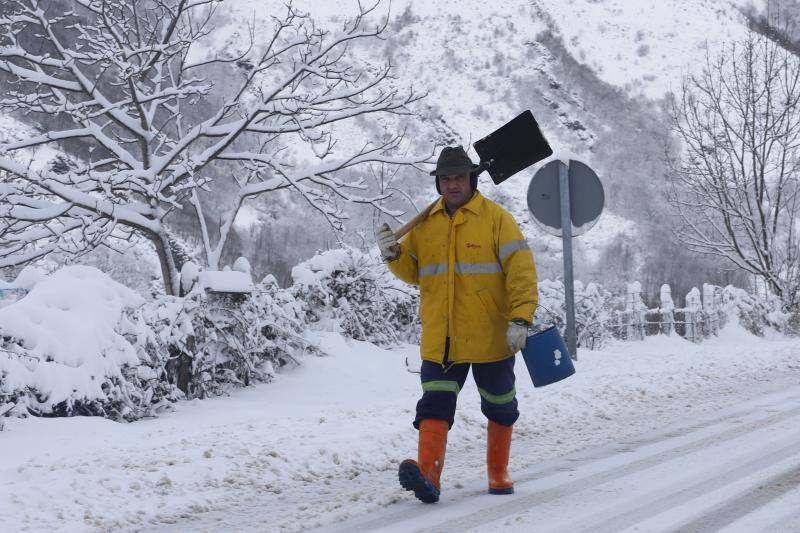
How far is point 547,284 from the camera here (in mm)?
17609

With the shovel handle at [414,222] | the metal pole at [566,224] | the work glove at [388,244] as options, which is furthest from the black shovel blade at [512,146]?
the metal pole at [566,224]

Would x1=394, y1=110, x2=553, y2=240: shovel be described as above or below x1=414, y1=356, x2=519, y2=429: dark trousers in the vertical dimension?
above

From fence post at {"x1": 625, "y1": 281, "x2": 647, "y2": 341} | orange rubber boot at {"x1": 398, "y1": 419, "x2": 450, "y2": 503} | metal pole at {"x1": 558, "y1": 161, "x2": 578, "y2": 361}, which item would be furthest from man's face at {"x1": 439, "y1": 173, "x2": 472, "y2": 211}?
fence post at {"x1": 625, "y1": 281, "x2": 647, "y2": 341}

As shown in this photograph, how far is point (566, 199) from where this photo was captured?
Answer: 978 centimetres

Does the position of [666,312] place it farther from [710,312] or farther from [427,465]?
[427,465]

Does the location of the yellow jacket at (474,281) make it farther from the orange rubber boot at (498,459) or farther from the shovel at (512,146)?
the shovel at (512,146)

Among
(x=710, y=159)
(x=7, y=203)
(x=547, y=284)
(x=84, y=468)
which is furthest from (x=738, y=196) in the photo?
(x=84, y=468)

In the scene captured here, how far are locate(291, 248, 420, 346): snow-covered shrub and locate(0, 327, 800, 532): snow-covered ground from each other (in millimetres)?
1585

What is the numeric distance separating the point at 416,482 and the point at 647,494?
3.87ft

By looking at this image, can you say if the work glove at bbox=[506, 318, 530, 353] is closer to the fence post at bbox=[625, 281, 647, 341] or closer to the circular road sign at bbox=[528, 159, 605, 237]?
the circular road sign at bbox=[528, 159, 605, 237]

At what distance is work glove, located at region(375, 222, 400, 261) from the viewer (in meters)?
4.76

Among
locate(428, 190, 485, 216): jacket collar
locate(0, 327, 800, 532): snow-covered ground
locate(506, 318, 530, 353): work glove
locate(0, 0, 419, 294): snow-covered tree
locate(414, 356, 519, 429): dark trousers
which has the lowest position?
locate(0, 327, 800, 532): snow-covered ground

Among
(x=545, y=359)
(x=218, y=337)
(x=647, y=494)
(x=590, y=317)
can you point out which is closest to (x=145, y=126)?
(x=218, y=337)

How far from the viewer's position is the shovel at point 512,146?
17.8 ft
